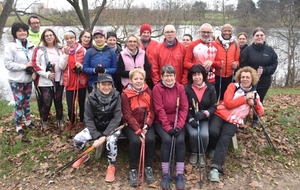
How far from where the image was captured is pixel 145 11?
657 inches

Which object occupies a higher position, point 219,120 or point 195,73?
point 195,73

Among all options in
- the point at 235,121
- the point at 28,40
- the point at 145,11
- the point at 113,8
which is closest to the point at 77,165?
the point at 28,40

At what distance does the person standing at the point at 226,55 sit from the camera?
539cm

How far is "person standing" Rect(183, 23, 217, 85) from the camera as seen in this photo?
516 cm

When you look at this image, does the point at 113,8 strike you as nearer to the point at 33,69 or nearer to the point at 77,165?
the point at 33,69

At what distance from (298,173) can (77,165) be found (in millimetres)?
3961

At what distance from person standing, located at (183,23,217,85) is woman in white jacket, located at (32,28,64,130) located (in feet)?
8.38

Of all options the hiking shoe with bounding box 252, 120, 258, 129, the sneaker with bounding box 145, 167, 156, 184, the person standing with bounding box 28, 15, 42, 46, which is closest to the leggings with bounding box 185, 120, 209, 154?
the sneaker with bounding box 145, 167, 156, 184

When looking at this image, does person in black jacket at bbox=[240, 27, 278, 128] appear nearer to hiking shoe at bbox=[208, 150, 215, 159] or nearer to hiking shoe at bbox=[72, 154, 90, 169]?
hiking shoe at bbox=[208, 150, 215, 159]

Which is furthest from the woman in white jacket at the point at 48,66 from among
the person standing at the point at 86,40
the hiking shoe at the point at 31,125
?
the hiking shoe at the point at 31,125

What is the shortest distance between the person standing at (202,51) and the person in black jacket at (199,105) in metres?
0.33

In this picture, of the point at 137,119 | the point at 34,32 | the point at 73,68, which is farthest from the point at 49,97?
the point at 137,119

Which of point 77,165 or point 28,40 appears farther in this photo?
point 28,40

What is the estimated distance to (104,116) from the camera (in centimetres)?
458
